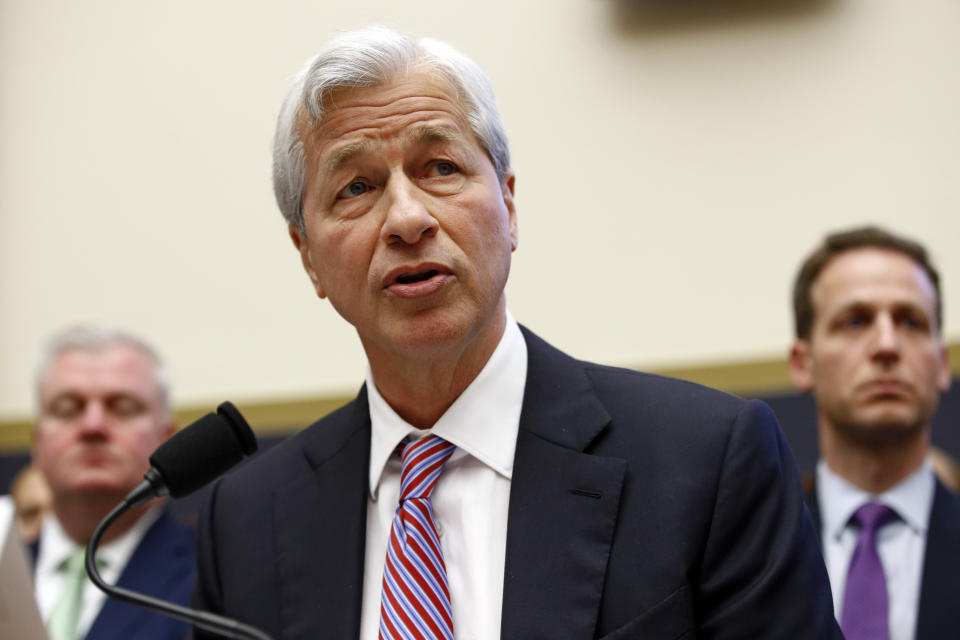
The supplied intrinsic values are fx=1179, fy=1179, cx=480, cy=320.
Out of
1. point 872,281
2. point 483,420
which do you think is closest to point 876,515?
point 872,281

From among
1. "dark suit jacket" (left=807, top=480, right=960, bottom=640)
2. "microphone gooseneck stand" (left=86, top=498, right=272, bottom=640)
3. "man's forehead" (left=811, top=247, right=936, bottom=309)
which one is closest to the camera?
"microphone gooseneck stand" (left=86, top=498, right=272, bottom=640)

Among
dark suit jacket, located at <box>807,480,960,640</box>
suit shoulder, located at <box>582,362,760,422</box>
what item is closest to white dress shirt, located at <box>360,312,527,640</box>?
suit shoulder, located at <box>582,362,760,422</box>

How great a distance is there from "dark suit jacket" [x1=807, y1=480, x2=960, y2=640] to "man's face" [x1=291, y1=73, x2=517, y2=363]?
100 cm

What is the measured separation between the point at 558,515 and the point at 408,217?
16.9 inches

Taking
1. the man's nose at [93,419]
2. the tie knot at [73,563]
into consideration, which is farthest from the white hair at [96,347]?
the tie knot at [73,563]

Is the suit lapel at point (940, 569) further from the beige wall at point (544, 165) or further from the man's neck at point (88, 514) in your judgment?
the man's neck at point (88, 514)

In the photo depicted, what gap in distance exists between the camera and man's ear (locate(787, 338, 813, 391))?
274cm

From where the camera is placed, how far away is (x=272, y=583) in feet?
5.39

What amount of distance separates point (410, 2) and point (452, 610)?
10.1 ft

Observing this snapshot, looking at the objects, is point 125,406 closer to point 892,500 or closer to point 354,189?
point 354,189

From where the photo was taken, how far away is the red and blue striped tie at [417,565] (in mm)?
1465

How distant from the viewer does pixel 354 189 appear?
1645mm

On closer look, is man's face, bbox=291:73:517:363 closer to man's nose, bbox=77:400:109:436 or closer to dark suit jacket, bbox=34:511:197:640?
dark suit jacket, bbox=34:511:197:640

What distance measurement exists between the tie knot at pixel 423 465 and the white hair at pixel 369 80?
0.40m
